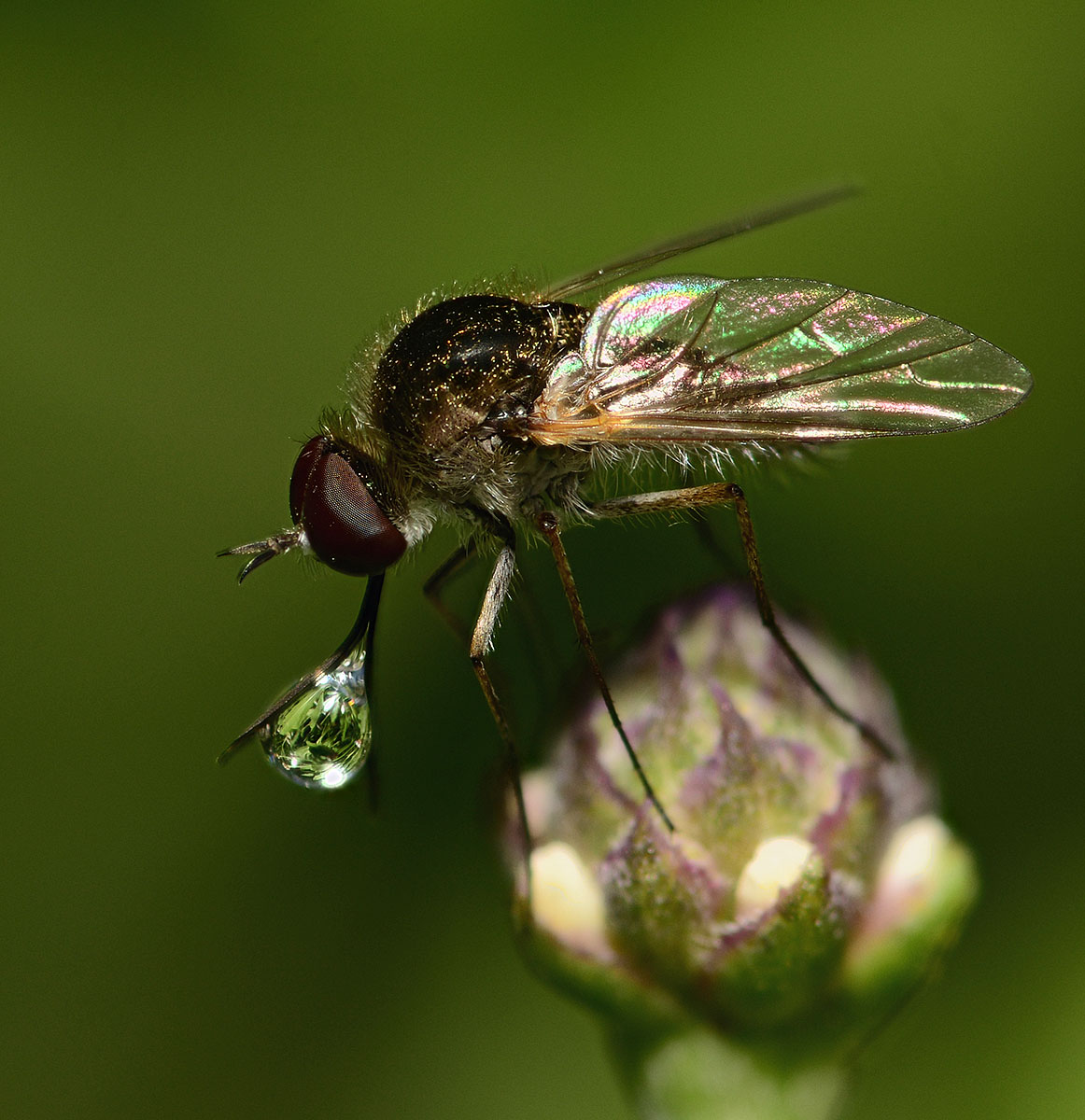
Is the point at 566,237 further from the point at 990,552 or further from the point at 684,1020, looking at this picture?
the point at 684,1020

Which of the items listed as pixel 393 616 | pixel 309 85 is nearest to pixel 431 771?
pixel 393 616

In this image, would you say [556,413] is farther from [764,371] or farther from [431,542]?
[431,542]

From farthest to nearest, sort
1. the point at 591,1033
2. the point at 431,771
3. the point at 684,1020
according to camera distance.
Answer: the point at 431,771 < the point at 591,1033 < the point at 684,1020

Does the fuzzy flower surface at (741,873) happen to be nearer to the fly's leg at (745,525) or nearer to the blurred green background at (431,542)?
the fly's leg at (745,525)

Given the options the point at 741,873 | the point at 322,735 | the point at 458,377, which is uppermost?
the point at 458,377

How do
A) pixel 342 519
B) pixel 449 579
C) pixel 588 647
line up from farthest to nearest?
1. pixel 449 579
2. pixel 342 519
3. pixel 588 647

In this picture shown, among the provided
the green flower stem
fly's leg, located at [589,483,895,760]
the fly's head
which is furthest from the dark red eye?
the green flower stem

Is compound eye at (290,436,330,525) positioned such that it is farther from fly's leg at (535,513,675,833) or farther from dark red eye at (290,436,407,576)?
fly's leg at (535,513,675,833)

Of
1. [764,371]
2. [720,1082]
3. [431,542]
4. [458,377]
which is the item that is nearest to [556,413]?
[458,377]
